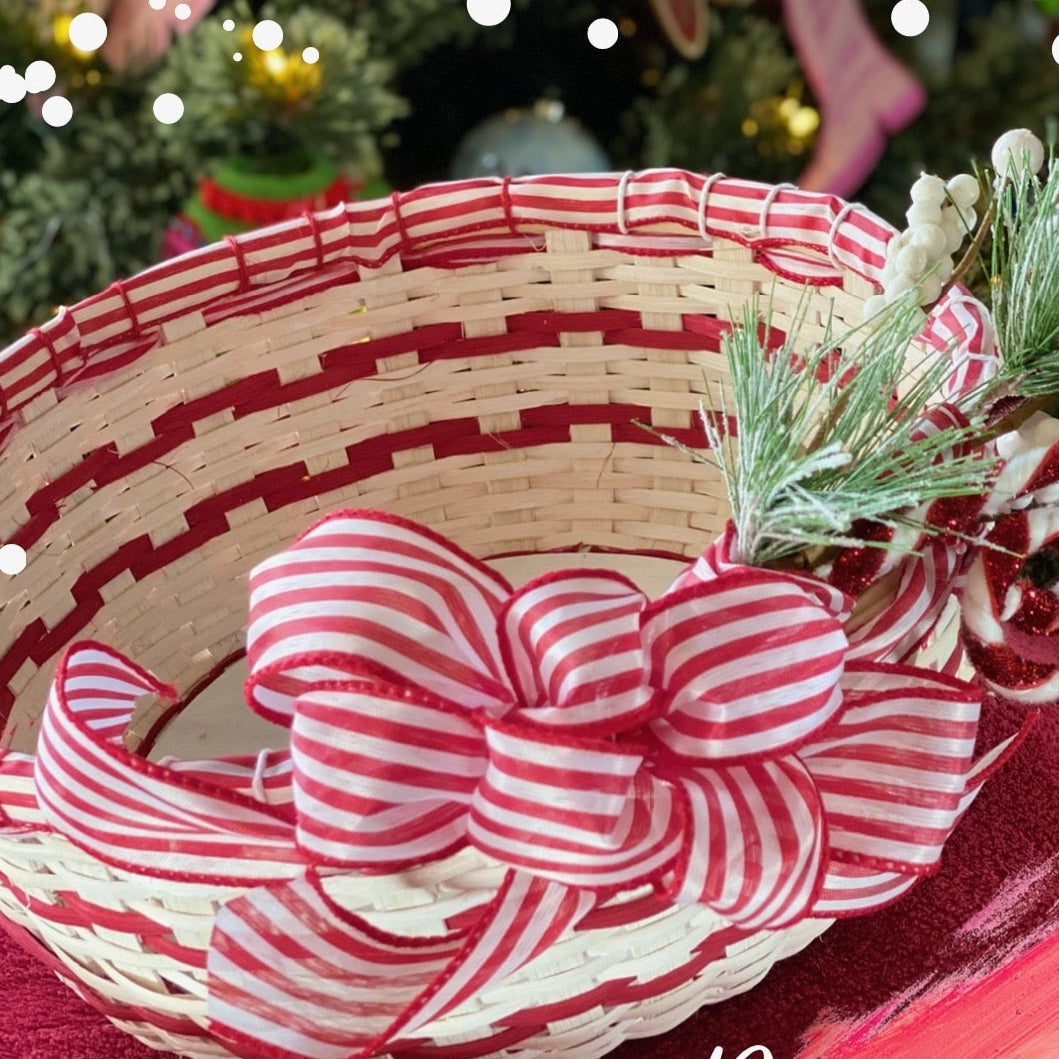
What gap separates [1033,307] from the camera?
14.9 inches

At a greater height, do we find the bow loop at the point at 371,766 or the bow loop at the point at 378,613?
the bow loop at the point at 378,613

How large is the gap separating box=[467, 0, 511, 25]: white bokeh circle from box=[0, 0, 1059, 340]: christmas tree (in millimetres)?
43

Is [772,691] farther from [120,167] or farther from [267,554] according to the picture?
[120,167]

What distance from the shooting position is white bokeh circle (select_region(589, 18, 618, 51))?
1.06 m

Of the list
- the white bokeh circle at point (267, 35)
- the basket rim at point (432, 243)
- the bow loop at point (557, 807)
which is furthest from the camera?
the white bokeh circle at point (267, 35)

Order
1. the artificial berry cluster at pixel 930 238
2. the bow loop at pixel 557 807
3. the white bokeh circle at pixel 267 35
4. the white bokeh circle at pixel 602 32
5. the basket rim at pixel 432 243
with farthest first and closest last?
1. the white bokeh circle at pixel 602 32
2. the white bokeh circle at pixel 267 35
3. the basket rim at pixel 432 243
4. the artificial berry cluster at pixel 930 238
5. the bow loop at pixel 557 807

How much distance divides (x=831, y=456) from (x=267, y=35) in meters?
0.74

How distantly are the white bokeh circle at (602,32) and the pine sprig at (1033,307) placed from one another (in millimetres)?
725

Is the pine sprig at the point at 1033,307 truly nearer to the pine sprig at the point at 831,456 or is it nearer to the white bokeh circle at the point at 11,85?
the pine sprig at the point at 831,456

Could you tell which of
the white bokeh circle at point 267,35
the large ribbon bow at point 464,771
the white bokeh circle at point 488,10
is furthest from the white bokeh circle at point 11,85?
the large ribbon bow at point 464,771

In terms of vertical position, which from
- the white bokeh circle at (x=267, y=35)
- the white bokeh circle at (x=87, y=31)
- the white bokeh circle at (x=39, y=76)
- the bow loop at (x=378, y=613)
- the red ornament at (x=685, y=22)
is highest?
the white bokeh circle at (x=87, y=31)

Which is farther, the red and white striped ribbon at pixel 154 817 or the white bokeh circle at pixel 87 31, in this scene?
the white bokeh circle at pixel 87 31

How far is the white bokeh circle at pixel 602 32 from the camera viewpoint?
1.06 meters

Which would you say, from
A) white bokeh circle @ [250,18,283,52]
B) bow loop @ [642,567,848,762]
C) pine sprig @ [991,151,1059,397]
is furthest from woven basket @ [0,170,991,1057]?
white bokeh circle @ [250,18,283,52]
